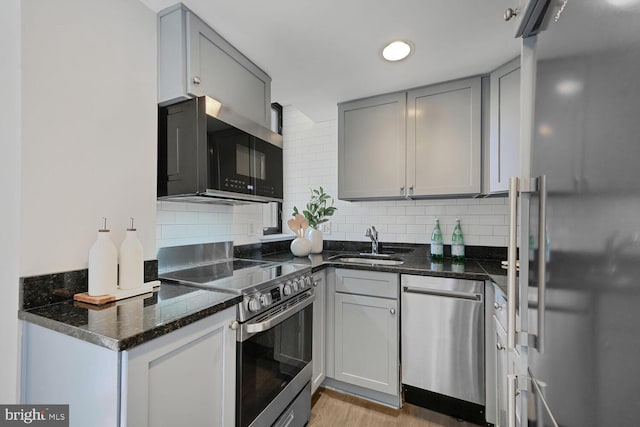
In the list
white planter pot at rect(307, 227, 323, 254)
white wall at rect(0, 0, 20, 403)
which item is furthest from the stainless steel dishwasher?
white wall at rect(0, 0, 20, 403)

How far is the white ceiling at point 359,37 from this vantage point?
4.50ft

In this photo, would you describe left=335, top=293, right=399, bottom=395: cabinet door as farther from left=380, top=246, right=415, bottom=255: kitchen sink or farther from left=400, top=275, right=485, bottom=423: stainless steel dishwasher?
left=380, top=246, right=415, bottom=255: kitchen sink

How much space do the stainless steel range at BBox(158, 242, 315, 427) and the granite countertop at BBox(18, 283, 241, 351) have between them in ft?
0.52

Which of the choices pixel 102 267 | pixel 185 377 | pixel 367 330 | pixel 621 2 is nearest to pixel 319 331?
pixel 367 330

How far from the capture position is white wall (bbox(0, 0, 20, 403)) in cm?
98

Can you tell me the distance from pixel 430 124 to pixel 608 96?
183 centimetres

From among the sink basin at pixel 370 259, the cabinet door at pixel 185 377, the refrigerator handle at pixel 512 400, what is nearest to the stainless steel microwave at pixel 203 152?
the cabinet door at pixel 185 377

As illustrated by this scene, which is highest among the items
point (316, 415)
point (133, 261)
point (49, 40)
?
point (49, 40)

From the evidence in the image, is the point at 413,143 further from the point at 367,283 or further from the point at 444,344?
the point at 444,344

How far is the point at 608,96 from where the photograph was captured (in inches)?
17.2

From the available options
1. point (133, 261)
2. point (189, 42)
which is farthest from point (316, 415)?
point (189, 42)

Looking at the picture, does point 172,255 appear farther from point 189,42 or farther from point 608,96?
point 608,96

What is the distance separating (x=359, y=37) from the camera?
1.58m

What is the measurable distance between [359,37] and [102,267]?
5.54 feet
